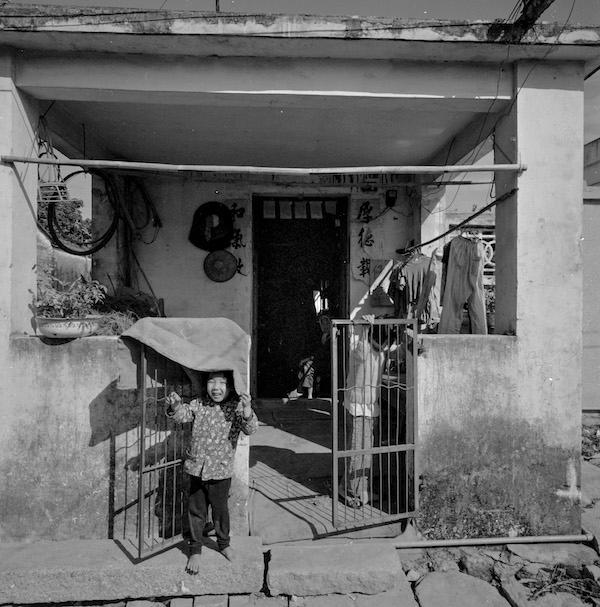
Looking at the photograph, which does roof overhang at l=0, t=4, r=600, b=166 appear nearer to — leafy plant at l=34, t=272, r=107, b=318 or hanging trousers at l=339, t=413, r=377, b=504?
leafy plant at l=34, t=272, r=107, b=318

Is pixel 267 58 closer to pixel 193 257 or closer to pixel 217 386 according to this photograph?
pixel 217 386

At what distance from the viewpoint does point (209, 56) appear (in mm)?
4676

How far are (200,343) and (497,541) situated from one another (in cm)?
336

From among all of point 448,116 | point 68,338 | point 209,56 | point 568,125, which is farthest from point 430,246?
point 68,338

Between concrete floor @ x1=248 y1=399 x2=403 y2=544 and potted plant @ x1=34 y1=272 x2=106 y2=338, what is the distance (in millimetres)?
2456

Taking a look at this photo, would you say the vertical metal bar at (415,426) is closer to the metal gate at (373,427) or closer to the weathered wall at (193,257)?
the metal gate at (373,427)

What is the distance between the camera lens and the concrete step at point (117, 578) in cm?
361

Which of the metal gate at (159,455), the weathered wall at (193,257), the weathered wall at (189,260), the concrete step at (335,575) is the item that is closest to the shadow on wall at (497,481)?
the concrete step at (335,575)

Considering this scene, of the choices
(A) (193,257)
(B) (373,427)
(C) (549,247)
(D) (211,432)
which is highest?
(A) (193,257)

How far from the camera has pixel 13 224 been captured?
442 cm

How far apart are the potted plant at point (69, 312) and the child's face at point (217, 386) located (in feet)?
4.33

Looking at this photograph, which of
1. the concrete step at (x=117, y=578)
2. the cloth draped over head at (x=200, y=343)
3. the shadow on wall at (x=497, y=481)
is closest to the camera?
the concrete step at (x=117, y=578)

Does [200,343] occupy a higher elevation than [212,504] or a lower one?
higher

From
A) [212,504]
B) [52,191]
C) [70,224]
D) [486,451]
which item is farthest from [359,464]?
[70,224]
